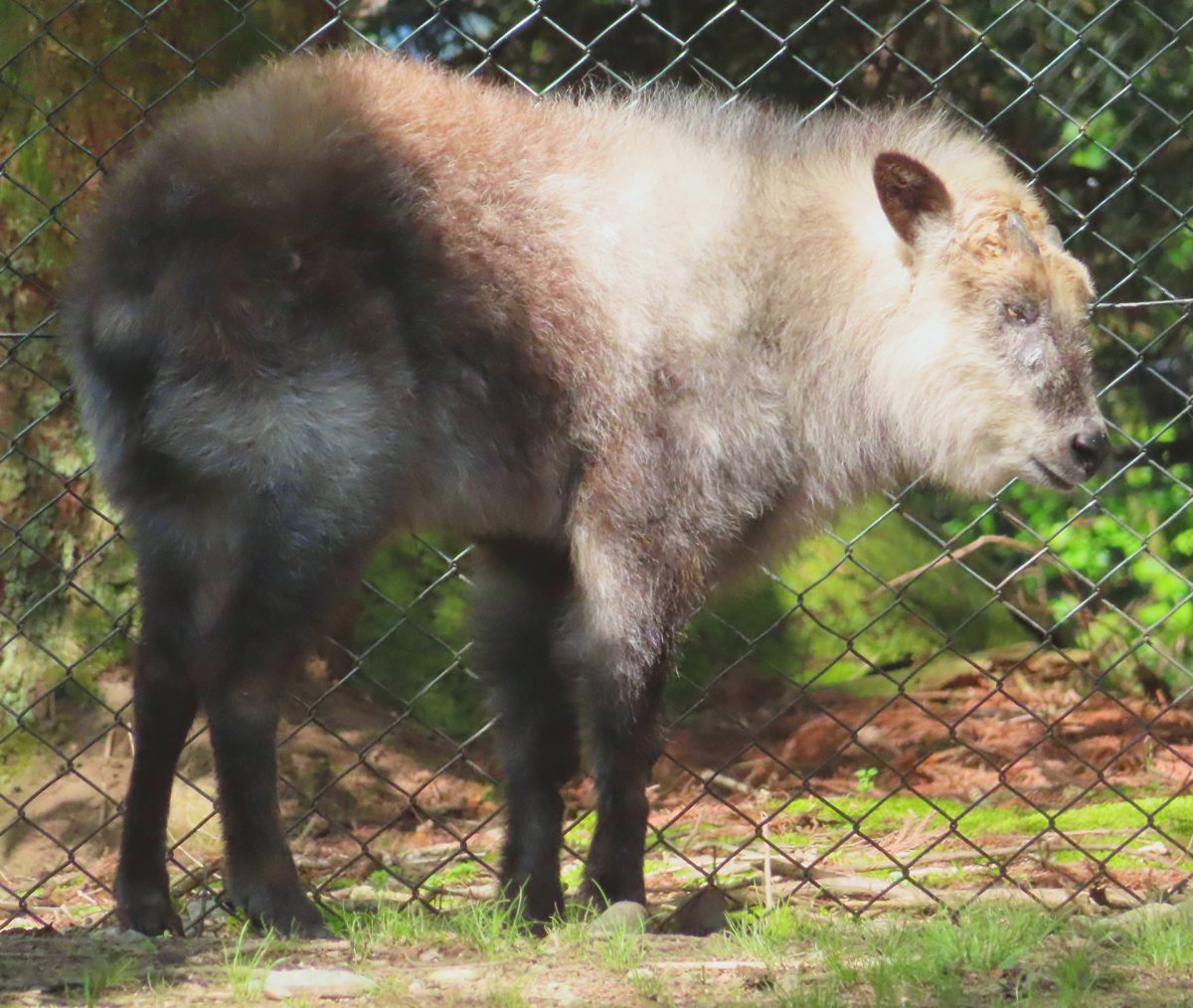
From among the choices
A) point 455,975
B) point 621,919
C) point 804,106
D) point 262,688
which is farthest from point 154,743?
point 804,106

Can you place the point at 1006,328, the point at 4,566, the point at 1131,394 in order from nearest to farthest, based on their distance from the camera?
the point at 1006,328 → the point at 4,566 → the point at 1131,394

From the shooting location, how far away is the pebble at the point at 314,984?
8.86 feet

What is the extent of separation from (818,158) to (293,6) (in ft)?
6.63

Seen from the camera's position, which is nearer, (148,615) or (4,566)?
(148,615)

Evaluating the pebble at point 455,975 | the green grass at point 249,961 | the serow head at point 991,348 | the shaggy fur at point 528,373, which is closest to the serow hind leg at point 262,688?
the shaggy fur at point 528,373

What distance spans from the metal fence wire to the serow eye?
0.41 metres

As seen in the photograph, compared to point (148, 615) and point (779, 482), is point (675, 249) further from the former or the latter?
point (148, 615)

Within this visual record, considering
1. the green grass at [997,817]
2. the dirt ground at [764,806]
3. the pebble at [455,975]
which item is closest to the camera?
the pebble at [455,975]

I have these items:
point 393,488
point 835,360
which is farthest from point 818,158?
point 393,488

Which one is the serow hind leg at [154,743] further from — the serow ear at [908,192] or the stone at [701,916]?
the serow ear at [908,192]

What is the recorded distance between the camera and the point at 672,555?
136 inches

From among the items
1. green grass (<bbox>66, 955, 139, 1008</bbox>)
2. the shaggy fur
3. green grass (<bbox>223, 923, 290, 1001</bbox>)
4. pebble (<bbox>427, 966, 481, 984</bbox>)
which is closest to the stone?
the shaggy fur

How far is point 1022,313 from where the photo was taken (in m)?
3.81

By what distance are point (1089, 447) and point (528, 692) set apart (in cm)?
156
